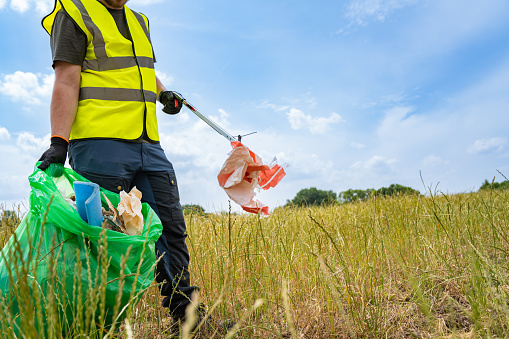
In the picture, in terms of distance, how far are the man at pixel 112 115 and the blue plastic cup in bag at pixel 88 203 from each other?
397 mm

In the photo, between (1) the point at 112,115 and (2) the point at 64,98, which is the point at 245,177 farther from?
(2) the point at 64,98

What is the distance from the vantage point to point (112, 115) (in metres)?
2.04

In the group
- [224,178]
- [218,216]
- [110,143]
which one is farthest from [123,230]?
[218,216]

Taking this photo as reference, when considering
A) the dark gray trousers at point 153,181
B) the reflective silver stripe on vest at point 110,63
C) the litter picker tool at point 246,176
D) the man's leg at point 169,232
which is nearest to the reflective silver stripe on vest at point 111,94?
the reflective silver stripe on vest at point 110,63

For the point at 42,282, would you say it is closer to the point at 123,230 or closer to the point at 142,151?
the point at 123,230

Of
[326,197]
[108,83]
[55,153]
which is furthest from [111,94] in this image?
[326,197]

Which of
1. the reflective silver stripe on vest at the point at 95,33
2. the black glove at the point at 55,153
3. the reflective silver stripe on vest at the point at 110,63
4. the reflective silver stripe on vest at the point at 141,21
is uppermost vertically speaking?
the reflective silver stripe on vest at the point at 141,21

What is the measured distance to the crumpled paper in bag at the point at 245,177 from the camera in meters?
2.54

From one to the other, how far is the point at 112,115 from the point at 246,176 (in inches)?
40.9

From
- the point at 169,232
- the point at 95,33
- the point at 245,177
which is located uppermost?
the point at 95,33

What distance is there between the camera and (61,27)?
201cm

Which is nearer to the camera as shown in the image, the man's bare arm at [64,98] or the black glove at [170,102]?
the man's bare arm at [64,98]

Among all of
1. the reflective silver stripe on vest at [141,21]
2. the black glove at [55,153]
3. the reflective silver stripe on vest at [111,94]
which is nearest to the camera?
the black glove at [55,153]

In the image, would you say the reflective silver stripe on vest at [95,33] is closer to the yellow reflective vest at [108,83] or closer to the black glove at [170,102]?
the yellow reflective vest at [108,83]
